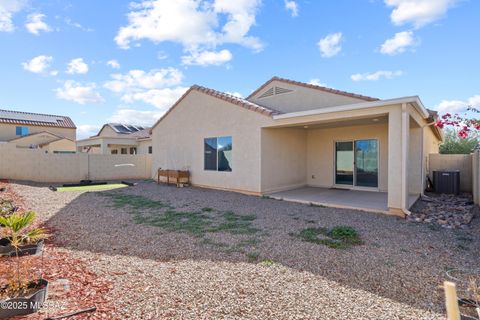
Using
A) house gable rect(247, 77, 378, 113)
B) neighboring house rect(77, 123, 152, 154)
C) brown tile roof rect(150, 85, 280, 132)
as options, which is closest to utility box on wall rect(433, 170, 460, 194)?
house gable rect(247, 77, 378, 113)

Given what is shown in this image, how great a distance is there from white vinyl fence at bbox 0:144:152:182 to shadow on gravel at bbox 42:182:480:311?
26.7ft

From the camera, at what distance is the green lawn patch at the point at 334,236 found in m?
5.07

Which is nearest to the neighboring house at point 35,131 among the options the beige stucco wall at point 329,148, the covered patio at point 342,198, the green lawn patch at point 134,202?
the green lawn patch at point 134,202

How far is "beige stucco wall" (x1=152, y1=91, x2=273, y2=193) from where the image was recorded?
10594 mm

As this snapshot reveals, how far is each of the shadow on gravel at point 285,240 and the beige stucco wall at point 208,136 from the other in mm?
2532

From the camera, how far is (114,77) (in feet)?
50.1

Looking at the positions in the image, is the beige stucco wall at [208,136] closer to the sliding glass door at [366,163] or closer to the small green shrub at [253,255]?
the sliding glass door at [366,163]

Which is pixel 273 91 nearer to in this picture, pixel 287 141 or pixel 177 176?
pixel 287 141

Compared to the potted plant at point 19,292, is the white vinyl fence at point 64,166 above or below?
above

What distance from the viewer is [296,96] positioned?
42.9ft

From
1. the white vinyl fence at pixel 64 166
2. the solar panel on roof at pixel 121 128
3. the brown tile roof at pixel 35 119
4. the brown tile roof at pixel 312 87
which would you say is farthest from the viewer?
the solar panel on roof at pixel 121 128

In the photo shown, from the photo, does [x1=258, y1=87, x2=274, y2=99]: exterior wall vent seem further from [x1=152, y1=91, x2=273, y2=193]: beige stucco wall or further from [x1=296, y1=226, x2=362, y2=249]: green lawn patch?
[x1=296, y1=226, x2=362, y2=249]: green lawn patch

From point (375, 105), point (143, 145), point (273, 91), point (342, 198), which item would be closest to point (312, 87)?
point (273, 91)

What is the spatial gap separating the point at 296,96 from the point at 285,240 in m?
9.38
